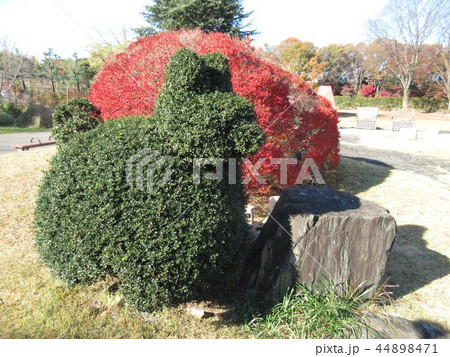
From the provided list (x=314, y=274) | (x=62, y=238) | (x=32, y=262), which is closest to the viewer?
(x=62, y=238)

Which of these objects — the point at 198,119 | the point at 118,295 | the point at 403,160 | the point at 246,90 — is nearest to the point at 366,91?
the point at 403,160


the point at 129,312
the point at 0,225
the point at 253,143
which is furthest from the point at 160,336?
the point at 0,225

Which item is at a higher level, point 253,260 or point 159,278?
point 159,278

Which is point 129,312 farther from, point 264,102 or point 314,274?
point 264,102

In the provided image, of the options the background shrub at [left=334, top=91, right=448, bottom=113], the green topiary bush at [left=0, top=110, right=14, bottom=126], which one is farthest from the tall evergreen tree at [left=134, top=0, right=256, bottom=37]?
the background shrub at [left=334, top=91, right=448, bottom=113]

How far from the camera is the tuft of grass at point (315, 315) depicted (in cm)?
305

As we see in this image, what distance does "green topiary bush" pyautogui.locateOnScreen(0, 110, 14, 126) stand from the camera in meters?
21.8

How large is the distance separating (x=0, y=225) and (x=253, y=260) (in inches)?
169

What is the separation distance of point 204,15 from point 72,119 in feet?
47.6

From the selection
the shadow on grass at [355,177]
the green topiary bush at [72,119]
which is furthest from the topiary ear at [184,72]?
the shadow on grass at [355,177]

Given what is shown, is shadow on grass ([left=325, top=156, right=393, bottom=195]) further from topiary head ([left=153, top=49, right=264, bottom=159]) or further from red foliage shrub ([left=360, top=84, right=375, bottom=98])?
red foliage shrub ([left=360, top=84, right=375, bottom=98])

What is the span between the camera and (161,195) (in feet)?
9.21

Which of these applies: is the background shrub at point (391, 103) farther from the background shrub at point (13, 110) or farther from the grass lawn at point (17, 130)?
the background shrub at point (13, 110)

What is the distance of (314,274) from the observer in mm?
3451
